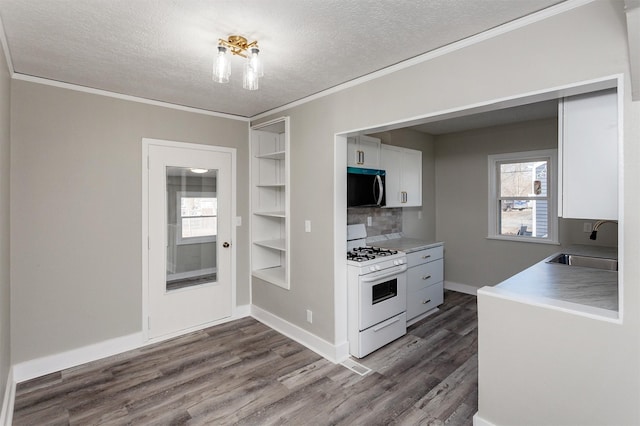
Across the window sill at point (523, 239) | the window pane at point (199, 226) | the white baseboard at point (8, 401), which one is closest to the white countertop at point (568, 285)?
the window sill at point (523, 239)

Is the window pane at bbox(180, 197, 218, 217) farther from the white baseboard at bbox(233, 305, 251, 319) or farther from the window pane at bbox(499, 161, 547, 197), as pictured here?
the window pane at bbox(499, 161, 547, 197)

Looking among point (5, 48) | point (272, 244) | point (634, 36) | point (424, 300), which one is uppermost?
point (5, 48)

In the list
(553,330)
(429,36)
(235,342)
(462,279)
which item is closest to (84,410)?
(235,342)

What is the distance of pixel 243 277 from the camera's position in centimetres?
408

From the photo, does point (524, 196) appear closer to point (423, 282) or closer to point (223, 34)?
point (423, 282)

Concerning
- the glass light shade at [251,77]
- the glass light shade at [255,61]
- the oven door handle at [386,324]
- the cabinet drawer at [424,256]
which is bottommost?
the oven door handle at [386,324]

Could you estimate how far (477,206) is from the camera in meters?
4.91

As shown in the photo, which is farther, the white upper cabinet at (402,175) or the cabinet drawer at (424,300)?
the white upper cabinet at (402,175)

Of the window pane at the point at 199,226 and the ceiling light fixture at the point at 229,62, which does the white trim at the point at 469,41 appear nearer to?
the ceiling light fixture at the point at 229,62

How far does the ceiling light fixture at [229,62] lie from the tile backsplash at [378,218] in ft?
7.55

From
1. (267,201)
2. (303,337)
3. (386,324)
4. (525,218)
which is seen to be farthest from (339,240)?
(525,218)

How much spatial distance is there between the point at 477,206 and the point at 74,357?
5256 millimetres

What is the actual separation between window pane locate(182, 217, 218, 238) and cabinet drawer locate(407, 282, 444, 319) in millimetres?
2439

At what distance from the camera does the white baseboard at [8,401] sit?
2.07 m
